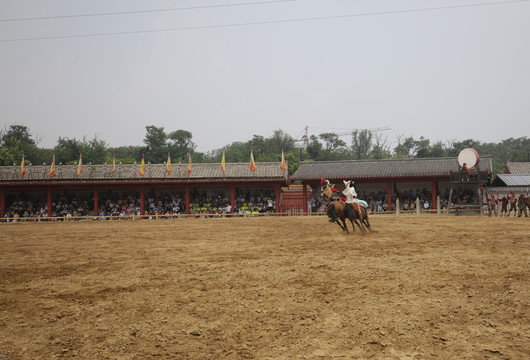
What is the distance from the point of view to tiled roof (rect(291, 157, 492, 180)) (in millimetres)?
35500

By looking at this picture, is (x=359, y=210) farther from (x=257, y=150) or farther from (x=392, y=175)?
(x=257, y=150)

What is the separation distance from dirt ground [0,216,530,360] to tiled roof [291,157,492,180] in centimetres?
2549

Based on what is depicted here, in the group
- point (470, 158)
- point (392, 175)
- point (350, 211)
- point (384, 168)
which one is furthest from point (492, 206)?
point (350, 211)

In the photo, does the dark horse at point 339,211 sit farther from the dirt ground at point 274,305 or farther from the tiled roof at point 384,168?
the tiled roof at point 384,168

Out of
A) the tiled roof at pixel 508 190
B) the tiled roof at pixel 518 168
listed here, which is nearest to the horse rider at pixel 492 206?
the tiled roof at pixel 508 190

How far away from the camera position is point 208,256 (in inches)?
438

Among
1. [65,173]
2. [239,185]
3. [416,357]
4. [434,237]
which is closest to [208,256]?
[416,357]

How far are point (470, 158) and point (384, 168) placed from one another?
8249mm

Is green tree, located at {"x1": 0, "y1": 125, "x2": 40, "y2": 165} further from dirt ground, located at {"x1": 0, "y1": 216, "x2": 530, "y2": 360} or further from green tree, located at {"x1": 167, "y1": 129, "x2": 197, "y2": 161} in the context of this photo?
dirt ground, located at {"x1": 0, "y1": 216, "x2": 530, "y2": 360}

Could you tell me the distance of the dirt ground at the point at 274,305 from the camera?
4836mm

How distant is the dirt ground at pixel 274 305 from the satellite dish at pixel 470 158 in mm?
21964

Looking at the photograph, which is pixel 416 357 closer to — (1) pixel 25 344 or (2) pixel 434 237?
(1) pixel 25 344

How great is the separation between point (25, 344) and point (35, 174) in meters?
40.9

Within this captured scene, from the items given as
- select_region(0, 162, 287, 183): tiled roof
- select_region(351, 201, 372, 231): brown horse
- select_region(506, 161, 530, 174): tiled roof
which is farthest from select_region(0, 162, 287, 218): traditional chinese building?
select_region(506, 161, 530, 174): tiled roof
